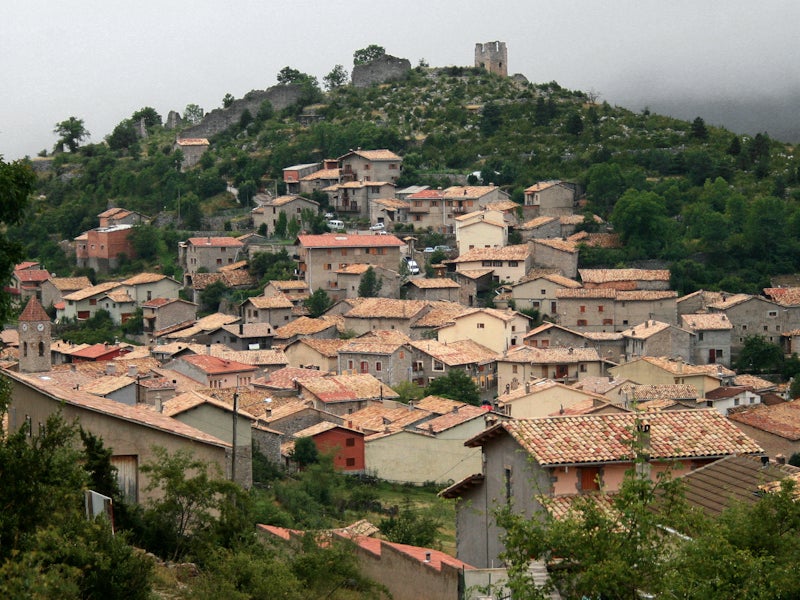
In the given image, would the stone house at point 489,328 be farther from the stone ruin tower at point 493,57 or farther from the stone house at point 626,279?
the stone ruin tower at point 493,57

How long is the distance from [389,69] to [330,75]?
19.6 ft

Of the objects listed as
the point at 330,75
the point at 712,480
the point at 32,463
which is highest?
the point at 330,75

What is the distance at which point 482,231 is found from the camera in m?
69.4

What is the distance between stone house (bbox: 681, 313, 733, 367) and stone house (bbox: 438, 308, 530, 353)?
6725 mm

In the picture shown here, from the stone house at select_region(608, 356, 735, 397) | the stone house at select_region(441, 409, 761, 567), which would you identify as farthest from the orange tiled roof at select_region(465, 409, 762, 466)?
the stone house at select_region(608, 356, 735, 397)

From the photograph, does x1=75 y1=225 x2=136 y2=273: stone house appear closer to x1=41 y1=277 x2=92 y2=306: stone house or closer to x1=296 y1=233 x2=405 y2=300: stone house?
x1=41 y1=277 x2=92 y2=306: stone house

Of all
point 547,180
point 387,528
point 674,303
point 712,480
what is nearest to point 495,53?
point 547,180

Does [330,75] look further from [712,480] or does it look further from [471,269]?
[712,480]

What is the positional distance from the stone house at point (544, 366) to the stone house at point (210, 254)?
20.4 meters

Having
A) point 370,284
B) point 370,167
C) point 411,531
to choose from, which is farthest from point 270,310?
point 411,531

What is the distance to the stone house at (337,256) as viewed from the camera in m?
66.6

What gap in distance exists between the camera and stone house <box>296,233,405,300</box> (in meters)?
66.6

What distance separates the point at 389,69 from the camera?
9856 cm

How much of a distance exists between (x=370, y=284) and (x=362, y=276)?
502 millimetres
